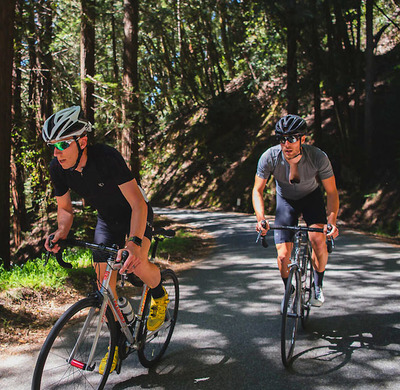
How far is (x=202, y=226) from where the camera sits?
16125mm

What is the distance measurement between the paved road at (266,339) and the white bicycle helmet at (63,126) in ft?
6.89

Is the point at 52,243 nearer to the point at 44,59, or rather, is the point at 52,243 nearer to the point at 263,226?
the point at 263,226

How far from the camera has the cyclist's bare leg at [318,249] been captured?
476cm

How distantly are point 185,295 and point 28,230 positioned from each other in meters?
11.8

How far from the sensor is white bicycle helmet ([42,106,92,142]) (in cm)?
323

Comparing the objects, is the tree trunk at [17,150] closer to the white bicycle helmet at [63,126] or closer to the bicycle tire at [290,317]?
the white bicycle helmet at [63,126]

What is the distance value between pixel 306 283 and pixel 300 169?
139 centimetres

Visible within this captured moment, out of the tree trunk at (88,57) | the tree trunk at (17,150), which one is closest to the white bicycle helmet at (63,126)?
the tree trunk at (17,150)

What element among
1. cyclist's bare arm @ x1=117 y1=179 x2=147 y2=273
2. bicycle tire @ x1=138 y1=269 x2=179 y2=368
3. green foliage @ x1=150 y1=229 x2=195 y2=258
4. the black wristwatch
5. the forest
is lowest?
green foliage @ x1=150 y1=229 x2=195 y2=258

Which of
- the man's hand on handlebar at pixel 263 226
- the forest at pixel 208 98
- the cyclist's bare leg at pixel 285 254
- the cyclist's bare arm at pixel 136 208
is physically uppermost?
the forest at pixel 208 98

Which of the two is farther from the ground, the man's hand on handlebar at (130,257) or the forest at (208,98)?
the forest at (208,98)

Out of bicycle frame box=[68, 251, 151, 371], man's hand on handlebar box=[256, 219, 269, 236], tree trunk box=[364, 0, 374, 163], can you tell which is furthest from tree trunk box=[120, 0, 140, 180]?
bicycle frame box=[68, 251, 151, 371]

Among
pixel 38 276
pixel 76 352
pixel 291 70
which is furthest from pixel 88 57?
pixel 76 352

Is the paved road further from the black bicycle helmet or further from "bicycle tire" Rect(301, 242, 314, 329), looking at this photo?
the black bicycle helmet
